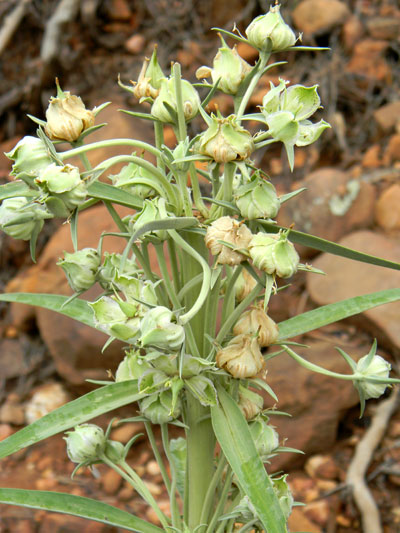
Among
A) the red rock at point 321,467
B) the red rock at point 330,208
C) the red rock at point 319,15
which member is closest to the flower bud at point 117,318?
the red rock at point 321,467

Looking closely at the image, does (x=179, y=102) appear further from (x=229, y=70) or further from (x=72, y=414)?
(x=72, y=414)

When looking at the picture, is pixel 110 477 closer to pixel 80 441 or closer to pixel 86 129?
pixel 80 441

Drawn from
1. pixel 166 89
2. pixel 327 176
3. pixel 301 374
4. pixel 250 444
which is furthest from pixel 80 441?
pixel 327 176

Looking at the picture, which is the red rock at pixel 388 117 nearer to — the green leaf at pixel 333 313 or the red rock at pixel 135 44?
the red rock at pixel 135 44

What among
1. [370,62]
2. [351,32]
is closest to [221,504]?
[370,62]

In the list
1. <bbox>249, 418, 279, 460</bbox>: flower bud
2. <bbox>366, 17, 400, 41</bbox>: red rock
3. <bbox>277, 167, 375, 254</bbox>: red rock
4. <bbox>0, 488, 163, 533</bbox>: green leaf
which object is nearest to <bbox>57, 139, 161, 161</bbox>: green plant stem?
<bbox>249, 418, 279, 460</bbox>: flower bud

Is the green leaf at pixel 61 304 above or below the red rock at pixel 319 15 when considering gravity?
above
